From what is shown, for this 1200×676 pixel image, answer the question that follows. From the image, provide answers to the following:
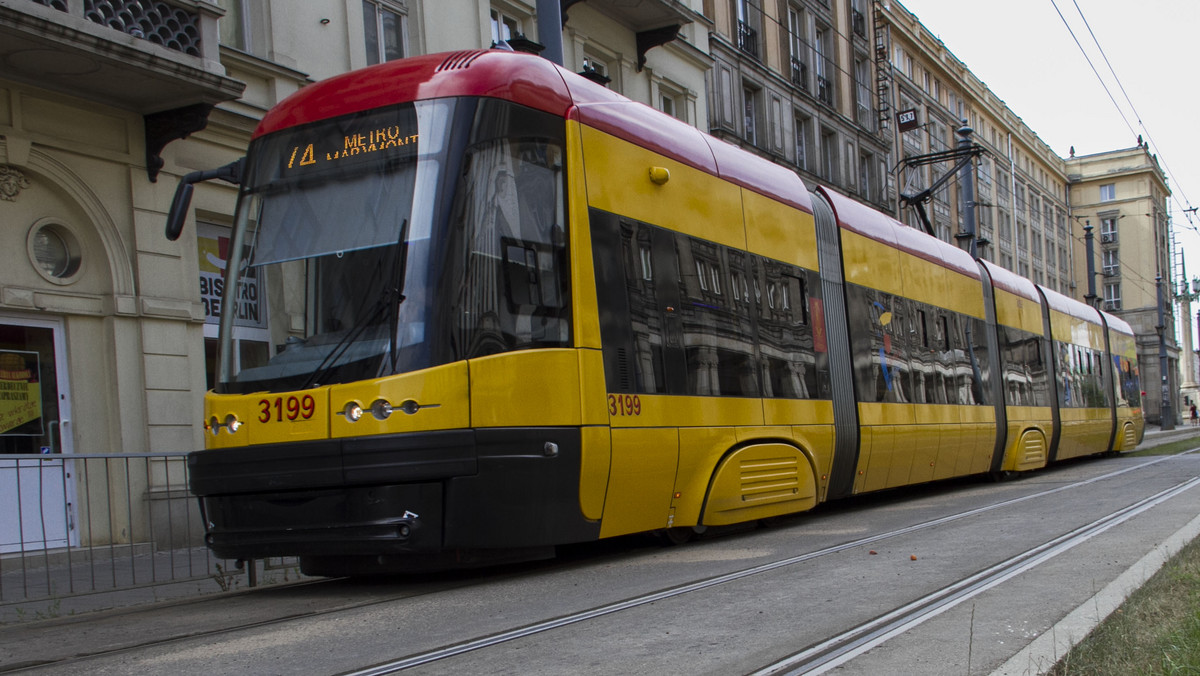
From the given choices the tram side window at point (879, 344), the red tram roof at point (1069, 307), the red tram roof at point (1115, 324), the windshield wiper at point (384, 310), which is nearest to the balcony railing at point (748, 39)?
the red tram roof at point (1069, 307)

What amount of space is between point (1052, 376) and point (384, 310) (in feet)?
54.2

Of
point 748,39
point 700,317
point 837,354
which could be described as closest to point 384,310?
point 700,317

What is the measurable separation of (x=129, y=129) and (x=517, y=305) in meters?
7.18

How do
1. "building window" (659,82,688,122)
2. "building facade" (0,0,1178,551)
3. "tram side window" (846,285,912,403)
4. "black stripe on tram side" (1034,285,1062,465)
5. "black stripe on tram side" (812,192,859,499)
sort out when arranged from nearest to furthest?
1. "building facade" (0,0,1178,551)
2. "black stripe on tram side" (812,192,859,499)
3. "tram side window" (846,285,912,403)
4. "black stripe on tram side" (1034,285,1062,465)
5. "building window" (659,82,688,122)

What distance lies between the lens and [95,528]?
24.8ft

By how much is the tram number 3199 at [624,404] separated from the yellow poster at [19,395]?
669 cm

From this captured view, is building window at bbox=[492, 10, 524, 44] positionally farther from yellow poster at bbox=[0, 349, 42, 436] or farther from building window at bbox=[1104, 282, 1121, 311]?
building window at bbox=[1104, 282, 1121, 311]

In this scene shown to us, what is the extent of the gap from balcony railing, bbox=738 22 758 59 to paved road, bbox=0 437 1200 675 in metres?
21.7

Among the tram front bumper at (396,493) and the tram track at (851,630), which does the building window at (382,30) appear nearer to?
the tram front bumper at (396,493)

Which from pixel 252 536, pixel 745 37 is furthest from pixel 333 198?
pixel 745 37

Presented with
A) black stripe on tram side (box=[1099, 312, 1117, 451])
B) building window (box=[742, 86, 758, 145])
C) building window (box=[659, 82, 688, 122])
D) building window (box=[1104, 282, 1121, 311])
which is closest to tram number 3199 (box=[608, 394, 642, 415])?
building window (box=[659, 82, 688, 122])

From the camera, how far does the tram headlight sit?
670 centimetres

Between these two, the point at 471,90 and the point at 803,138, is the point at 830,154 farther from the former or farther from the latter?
the point at 471,90

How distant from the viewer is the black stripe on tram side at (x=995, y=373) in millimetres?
17000
